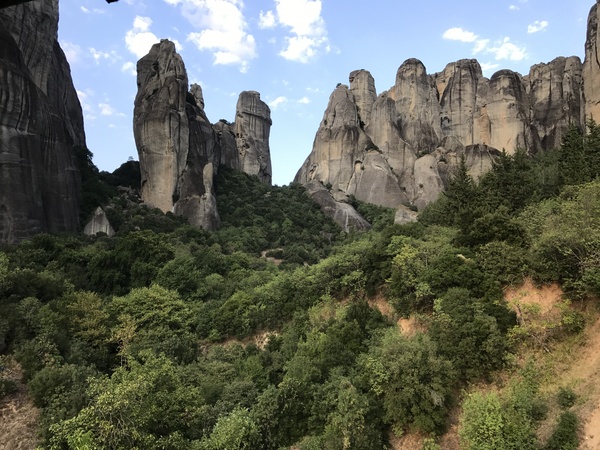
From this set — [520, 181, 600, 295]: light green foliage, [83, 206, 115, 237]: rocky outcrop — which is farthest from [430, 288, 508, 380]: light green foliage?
[83, 206, 115, 237]: rocky outcrop

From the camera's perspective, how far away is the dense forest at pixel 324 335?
1222 centimetres

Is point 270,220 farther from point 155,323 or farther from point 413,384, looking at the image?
point 413,384

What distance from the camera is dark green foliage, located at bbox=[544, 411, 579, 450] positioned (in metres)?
10.9

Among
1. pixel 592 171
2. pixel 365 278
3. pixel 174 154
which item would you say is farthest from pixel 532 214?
pixel 174 154

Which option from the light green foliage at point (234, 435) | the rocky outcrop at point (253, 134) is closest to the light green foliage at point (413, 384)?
the light green foliage at point (234, 435)

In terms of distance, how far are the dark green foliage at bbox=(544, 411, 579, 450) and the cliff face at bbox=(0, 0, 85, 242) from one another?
35426 mm

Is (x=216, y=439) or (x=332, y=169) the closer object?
(x=216, y=439)

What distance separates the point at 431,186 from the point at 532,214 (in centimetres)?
3421

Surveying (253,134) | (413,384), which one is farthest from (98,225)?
(253,134)

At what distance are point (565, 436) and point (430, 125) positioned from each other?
55.6 meters

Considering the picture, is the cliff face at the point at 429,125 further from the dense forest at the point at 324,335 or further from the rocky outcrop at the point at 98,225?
the rocky outcrop at the point at 98,225

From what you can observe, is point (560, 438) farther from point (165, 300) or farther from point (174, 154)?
point (174, 154)

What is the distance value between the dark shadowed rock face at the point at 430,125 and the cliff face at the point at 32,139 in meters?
32.3

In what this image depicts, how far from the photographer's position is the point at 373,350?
1622 centimetres
